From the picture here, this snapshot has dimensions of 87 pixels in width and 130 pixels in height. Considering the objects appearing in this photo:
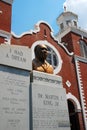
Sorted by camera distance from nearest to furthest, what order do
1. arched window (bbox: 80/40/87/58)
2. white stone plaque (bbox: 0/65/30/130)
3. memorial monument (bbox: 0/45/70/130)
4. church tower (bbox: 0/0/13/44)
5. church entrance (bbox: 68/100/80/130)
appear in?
white stone plaque (bbox: 0/65/30/130) < memorial monument (bbox: 0/45/70/130) < church tower (bbox: 0/0/13/44) < church entrance (bbox: 68/100/80/130) < arched window (bbox: 80/40/87/58)

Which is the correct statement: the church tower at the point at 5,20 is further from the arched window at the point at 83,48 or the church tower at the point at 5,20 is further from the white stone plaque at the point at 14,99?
the white stone plaque at the point at 14,99

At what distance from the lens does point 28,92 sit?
5.04 meters

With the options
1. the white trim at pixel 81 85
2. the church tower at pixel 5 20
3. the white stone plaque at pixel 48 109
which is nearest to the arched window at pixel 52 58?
the white trim at pixel 81 85

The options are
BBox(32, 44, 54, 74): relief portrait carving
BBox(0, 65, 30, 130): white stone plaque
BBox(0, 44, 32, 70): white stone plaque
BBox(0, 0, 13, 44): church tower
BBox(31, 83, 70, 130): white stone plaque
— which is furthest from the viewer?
BBox(0, 0, 13, 44): church tower

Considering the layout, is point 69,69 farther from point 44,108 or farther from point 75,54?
point 44,108

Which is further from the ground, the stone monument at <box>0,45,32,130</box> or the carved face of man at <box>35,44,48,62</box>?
the carved face of man at <box>35,44,48,62</box>

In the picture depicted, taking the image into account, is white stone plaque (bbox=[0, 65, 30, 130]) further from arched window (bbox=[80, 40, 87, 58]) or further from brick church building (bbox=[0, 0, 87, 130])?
arched window (bbox=[80, 40, 87, 58])

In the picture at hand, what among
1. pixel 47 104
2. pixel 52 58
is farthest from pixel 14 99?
pixel 52 58

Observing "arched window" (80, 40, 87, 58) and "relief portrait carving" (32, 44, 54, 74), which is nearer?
"relief portrait carving" (32, 44, 54, 74)

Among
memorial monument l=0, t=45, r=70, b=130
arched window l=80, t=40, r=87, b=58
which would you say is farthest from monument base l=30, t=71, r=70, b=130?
arched window l=80, t=40, r=87, b=58

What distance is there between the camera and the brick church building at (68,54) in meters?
16.3

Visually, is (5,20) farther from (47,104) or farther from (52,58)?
(47,104)

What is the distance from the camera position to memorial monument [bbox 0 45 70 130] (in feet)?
15.2

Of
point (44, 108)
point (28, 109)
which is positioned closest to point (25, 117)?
point (28, 109)
